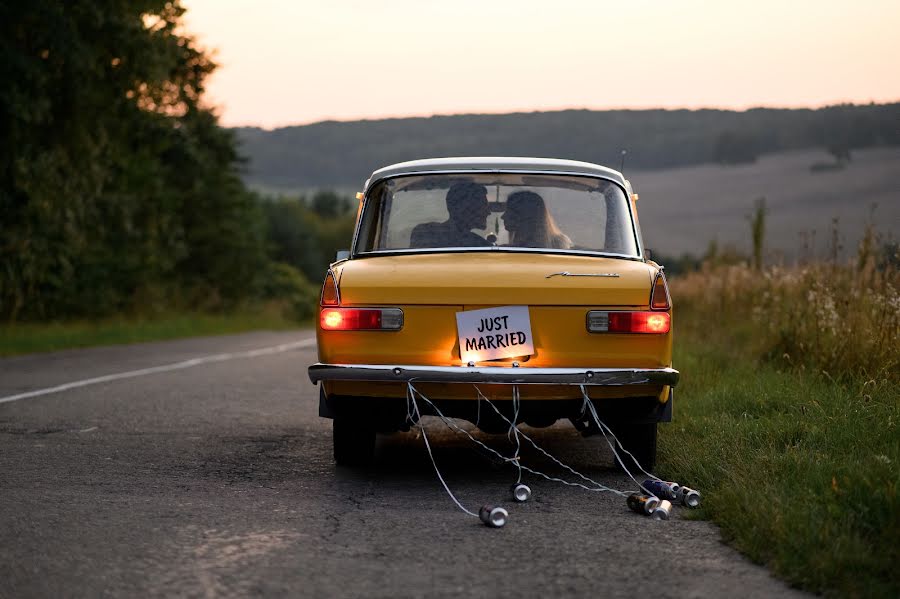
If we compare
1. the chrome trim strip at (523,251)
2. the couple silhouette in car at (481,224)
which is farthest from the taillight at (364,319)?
the couple silhouette in car at (481,224)

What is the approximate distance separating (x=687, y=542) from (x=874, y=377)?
4497mm

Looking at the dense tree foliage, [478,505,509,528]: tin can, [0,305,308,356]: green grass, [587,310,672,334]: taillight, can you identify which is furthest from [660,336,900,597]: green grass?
the dense tree foliage

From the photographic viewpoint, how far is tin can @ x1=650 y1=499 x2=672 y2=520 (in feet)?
18.9

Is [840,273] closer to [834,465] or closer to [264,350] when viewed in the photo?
[834,465]

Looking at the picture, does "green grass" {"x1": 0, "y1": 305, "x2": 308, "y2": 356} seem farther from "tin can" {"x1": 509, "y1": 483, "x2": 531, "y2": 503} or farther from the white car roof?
"tin can" {"x1": 509, "y1": 483, "x2": 531, "y2": 503}

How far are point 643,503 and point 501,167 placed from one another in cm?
257

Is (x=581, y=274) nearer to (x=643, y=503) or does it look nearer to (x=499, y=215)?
(x=499, y=215)

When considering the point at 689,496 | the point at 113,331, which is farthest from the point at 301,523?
the point at 113,331

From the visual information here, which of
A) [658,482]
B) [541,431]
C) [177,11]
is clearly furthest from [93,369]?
[177,11]

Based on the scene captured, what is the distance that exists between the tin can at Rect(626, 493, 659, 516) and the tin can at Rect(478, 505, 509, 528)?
744mm

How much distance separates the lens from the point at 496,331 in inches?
247

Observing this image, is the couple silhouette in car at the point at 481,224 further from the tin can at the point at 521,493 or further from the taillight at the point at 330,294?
the tin can at the point at 521,493

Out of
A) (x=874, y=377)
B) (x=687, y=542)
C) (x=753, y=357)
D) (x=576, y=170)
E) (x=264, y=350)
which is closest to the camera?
(x=687, y=542)

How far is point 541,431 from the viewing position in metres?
9.17
